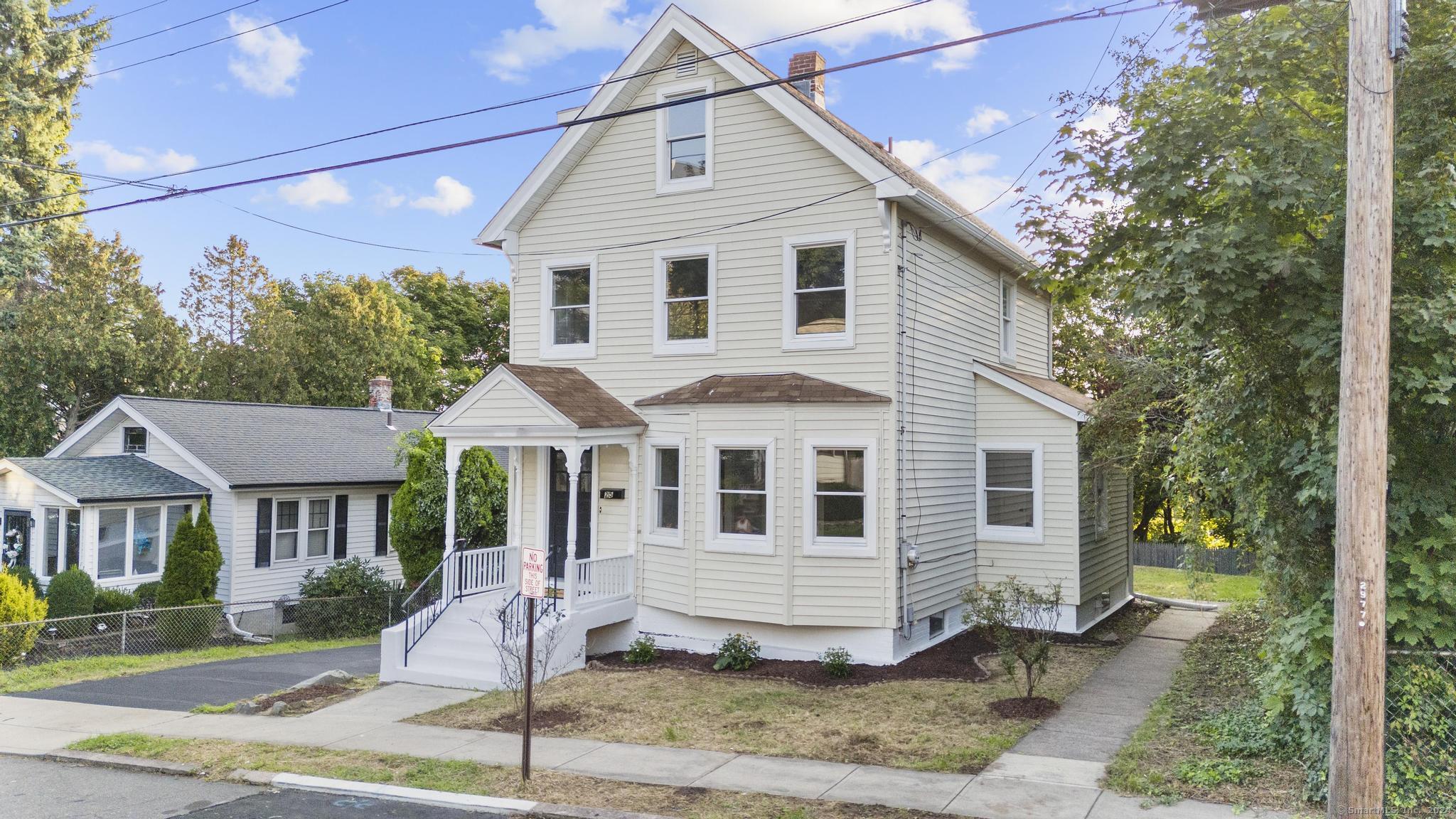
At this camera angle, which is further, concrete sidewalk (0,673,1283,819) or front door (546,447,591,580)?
front door (546,447,591,580)

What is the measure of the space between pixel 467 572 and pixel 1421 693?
1184 cm

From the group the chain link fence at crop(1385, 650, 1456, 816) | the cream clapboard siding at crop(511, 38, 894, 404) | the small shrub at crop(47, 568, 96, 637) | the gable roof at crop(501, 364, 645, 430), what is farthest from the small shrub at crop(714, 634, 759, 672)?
the small shrub at crop(47, 568, 96, 637)

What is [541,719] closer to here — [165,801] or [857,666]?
[165,801]

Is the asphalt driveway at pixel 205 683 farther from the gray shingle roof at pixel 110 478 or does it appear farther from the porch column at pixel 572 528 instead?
the gray shingle roof at pixel 110 478

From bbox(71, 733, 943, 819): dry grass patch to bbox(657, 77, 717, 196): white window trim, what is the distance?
917 cm

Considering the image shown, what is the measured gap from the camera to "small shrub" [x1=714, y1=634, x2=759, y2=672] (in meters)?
13.5

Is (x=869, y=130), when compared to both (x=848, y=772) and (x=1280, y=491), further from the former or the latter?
(x=848, y=772)

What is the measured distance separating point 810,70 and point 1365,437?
1209 cm

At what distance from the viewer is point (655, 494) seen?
1478 cm

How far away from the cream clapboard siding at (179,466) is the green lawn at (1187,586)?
818 inches

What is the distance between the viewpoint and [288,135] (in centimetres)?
1407

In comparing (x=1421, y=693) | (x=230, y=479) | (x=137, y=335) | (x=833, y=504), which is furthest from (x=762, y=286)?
(x=137, y=335)

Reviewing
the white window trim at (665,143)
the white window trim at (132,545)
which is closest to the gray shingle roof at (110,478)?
the white window trim at (132,545)

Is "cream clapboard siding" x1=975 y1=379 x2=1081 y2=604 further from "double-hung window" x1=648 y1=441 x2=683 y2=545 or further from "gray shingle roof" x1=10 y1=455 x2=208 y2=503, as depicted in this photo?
"gray shingle roof" x1=10 y1=455 x2=208 y2=503
